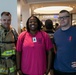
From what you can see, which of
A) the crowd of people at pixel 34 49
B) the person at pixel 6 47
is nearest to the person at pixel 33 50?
the crowd of people at pixel 34 49

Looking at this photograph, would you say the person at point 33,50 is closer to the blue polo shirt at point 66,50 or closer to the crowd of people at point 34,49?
the crowd of people at point 34,49

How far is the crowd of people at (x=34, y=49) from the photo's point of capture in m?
2.34

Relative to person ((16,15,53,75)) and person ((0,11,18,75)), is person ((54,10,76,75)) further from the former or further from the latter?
person ((0,11,18,75))

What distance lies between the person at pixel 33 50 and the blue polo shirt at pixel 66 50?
0.20 meters

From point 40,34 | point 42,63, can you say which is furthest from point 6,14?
point 42,63

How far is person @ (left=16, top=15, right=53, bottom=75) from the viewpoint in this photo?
7.95ft

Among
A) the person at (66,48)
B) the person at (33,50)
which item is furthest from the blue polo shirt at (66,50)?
the person at (33,50)

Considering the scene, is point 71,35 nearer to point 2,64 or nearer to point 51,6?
point 2,64

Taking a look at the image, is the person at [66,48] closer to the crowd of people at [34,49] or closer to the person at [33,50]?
the crowd of people at [34,49]

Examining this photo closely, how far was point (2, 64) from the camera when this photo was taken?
2486mm

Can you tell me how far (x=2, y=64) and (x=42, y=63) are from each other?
1.91 ft

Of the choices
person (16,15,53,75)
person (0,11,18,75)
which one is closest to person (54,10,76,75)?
person (16,15,53,75)

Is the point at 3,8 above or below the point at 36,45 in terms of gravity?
above

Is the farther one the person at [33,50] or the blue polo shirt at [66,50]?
the person at [33,50]
